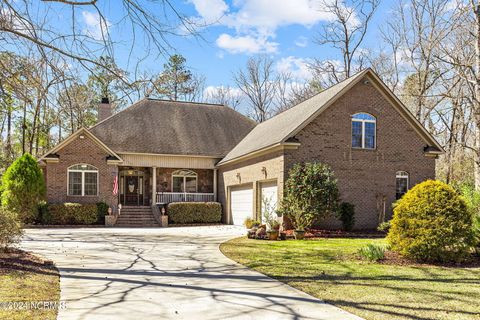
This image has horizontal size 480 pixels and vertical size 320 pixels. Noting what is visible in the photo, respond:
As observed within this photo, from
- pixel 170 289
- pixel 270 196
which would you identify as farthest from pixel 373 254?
pixel 270 196

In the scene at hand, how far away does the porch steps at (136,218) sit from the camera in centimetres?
2442

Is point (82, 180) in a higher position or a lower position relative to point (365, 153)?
lower

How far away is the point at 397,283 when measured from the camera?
808 cm

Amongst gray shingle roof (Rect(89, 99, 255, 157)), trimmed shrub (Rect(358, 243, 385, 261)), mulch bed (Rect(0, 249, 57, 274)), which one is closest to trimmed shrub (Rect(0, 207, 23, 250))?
mulch bed (Rect(0, 249, 57, 274))

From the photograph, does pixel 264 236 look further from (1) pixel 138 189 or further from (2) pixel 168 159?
(1) pixel 138 189

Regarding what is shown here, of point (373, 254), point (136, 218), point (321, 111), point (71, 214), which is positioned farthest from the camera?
point (136, 218)

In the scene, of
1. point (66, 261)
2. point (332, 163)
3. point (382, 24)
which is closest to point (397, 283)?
point (66, 261)

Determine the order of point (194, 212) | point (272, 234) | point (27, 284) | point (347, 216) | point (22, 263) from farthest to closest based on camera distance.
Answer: point (194, 212), point (347, 216), point (272, 234), point (22, 263), point (27, 284)

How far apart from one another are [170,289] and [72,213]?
17.3 meters

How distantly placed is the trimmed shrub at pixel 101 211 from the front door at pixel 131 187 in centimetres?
400

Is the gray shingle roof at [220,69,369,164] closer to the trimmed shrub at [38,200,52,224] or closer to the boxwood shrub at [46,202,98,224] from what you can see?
the boxwood shrub at [46,202,98,224]

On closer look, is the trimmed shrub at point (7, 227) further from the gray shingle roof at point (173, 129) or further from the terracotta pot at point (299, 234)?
the gray shingle roof at point (173, 129)

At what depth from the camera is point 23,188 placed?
72.8ft

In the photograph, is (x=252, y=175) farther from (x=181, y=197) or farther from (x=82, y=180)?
(x=82, y=180)
